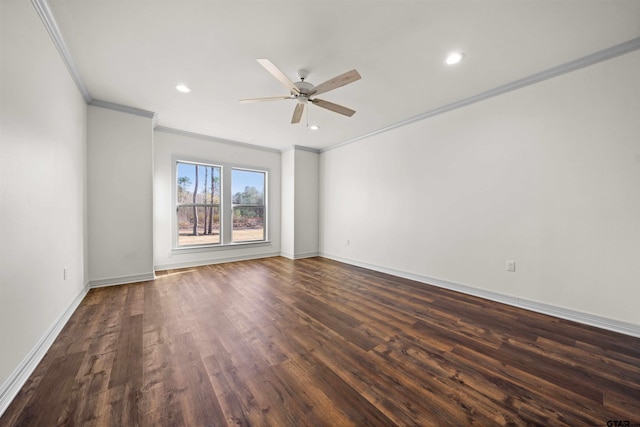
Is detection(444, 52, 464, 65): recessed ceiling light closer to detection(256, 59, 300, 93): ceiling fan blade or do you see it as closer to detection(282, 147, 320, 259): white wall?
detection(256, 59, 300, 93): ceiling fan blade

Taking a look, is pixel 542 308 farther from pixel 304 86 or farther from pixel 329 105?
pixel 304 86

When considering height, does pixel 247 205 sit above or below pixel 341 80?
below

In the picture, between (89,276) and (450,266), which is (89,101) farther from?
(450,266)

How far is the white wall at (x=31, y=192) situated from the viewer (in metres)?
1.42

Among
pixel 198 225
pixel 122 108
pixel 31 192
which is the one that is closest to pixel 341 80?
pixel 31 192

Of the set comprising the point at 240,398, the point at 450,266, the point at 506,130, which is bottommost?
the point at 240,398

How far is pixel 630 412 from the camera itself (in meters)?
1.31

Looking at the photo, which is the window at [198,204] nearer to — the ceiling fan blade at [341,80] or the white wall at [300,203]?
the white wall at [300,203]

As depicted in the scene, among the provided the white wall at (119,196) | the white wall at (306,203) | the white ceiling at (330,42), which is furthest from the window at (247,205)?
the white ceiling at (330,42)

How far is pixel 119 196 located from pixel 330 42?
143 inches

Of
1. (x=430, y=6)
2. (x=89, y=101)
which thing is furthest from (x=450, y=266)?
(x=89, y=101)

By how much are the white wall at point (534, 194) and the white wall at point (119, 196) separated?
408cm

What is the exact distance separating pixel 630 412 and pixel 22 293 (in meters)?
3.84

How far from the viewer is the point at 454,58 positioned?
7.64 feet
